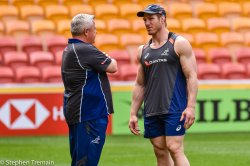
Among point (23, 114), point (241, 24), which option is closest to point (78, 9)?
point (241, 24)

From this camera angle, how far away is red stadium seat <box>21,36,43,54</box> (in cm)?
1905

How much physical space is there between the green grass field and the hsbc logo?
12.2 inches

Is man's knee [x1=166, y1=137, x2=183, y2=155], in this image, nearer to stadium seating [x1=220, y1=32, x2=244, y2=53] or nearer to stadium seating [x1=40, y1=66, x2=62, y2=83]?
stadium seating [x1=40, y1=66, x2=62, y2=83]

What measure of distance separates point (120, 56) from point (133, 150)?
16.1 feet

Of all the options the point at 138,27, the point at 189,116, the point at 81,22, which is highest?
the point at 81,22

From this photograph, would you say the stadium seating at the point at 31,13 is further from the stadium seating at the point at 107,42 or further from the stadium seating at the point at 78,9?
the stadium seating at the point at 107,42

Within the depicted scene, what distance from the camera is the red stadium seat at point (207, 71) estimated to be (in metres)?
19.1

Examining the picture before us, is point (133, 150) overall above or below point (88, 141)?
below

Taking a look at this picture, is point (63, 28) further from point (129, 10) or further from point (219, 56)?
point (219, 56)

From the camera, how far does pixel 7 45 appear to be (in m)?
18.9

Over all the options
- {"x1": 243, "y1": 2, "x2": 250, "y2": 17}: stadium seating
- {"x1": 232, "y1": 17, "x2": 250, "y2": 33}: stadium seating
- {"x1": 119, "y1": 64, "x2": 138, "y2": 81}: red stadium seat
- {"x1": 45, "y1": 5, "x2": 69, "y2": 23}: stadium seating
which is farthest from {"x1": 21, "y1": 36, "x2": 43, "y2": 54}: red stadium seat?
{"x1": 243, "y1": 2, "x2": 250, "y2": 17}: stadium seating

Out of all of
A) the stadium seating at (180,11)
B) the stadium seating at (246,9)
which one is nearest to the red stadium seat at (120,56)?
the stadium seating at (180,11)

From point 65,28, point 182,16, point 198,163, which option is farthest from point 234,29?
point 198,163

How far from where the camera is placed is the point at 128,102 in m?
17.1
